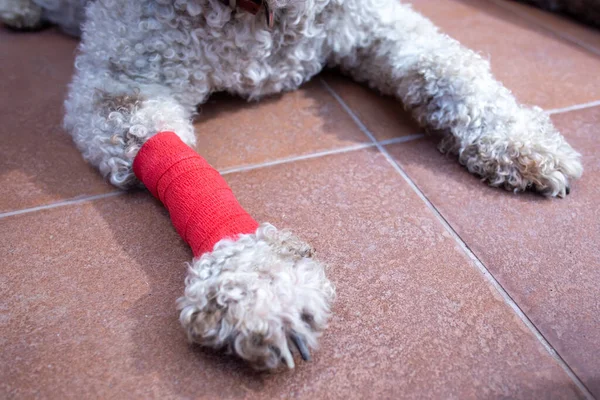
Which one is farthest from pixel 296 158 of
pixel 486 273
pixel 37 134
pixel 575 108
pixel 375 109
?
pixel 575 108

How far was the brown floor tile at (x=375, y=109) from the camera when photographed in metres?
1.50

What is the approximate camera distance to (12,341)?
3.03 feet

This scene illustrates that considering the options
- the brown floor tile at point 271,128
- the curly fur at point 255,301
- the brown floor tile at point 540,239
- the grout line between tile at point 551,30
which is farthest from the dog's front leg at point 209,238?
the grout line between tile at point 551,30

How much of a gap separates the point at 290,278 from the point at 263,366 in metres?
0.15

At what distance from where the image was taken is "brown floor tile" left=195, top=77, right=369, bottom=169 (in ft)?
4.60

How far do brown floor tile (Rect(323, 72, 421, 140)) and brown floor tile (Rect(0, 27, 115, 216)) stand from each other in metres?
0.76

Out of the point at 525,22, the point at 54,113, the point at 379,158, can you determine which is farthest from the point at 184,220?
the point at 525,22

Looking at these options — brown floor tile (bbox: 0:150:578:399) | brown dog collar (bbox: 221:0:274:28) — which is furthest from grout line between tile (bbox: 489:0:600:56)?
brown dog collar (bbox: 221:0:274:28)

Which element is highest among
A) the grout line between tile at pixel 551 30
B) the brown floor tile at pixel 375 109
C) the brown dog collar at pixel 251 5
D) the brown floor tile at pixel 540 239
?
the brown dog collar at pixel 251 5

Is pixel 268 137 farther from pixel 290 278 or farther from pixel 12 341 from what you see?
pixel 12 341

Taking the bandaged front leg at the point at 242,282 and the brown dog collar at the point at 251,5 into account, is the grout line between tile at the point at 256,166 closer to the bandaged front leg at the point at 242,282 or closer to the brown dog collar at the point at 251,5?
the bandaged front leg at the point at 242,282

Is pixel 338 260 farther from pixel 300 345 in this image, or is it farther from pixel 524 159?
pixel 524 159

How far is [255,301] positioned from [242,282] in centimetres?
4

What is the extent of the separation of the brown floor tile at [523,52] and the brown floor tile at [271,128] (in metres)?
0.63
